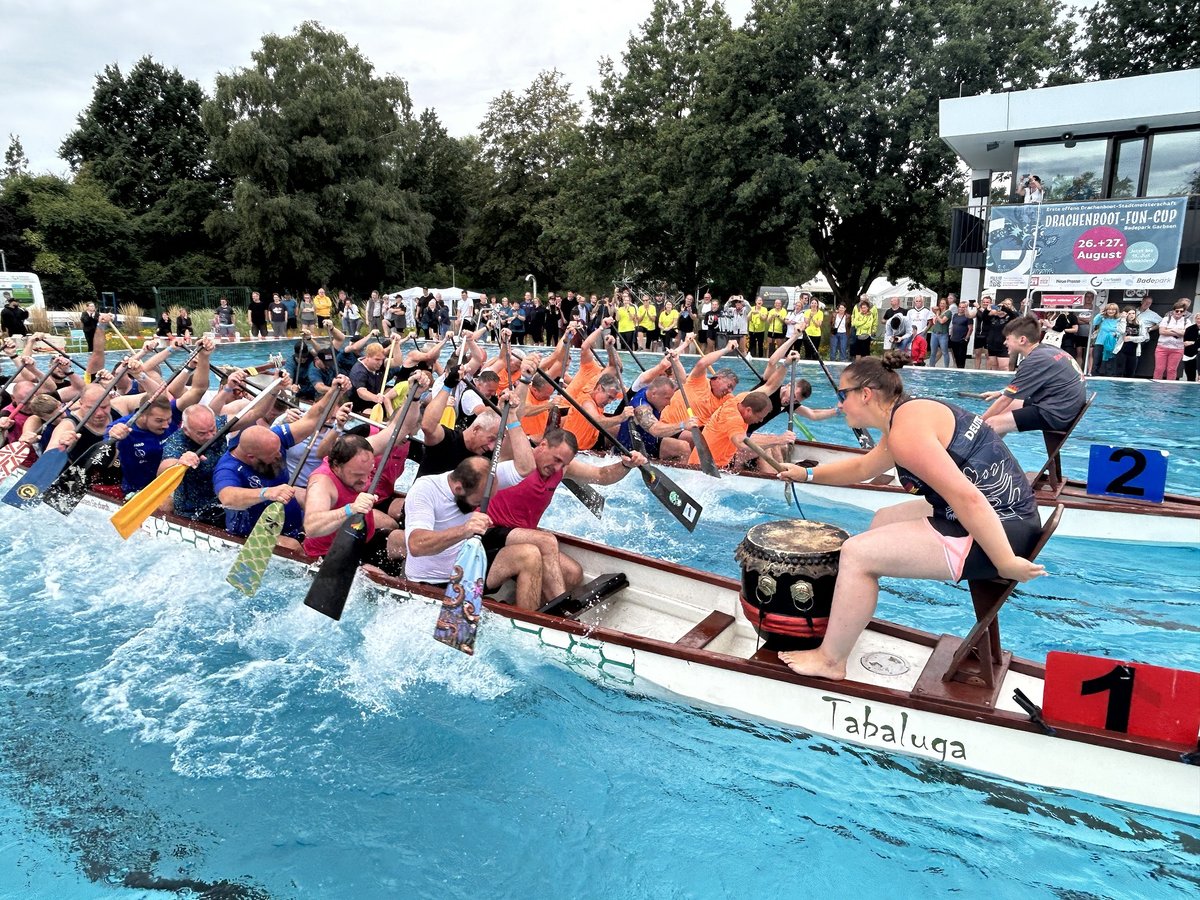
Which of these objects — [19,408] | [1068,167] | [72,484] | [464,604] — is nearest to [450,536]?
[464,604]

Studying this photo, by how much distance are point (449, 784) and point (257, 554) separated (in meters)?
2.25

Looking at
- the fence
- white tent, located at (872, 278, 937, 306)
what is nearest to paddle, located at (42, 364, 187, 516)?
the fence

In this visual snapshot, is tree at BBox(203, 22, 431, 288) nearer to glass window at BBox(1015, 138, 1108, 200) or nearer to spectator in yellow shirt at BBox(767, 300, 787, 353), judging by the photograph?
spectator in yellow shirt at BBox(767, 300, 787, 353)

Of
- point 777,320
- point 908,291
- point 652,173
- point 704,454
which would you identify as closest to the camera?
point 704,454

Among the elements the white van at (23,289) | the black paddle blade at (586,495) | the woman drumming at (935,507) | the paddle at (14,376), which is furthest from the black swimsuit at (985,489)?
the white van at (23,289)

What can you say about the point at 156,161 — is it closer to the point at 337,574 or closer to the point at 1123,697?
the point at 337,574

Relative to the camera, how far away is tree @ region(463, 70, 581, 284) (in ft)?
138

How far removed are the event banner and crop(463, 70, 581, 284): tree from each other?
2542cm

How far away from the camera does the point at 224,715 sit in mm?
5191

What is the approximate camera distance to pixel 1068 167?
67.1 feet

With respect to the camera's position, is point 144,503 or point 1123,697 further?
point 144,503

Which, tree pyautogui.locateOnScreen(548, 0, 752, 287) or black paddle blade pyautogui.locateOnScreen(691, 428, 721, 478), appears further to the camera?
tree pyautogui.locateOnScreen(548, 0, 752, 287)

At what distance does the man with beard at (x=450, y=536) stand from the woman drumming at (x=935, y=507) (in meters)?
2.15

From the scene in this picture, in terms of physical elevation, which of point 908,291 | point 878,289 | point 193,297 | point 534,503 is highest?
point 878,289
